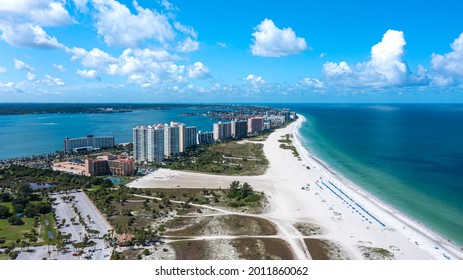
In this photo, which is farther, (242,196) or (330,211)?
(242,196)

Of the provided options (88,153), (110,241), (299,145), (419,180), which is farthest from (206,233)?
(299,145)

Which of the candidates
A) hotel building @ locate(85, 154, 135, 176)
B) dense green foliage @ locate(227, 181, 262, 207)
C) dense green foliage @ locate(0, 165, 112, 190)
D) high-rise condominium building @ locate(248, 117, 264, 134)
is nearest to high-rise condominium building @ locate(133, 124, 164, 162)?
hotel building @ locate(85, 154, 135, 176)

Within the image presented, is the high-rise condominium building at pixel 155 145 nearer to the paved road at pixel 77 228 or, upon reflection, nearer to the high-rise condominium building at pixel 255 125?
the paved road at pixel 77 228

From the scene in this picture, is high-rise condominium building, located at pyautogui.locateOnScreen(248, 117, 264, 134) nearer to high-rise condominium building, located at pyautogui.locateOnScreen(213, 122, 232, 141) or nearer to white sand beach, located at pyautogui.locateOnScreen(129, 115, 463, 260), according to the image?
high-rise condominium building, located at pyautogui.locateOnScreen(213, 122, 232, 141)

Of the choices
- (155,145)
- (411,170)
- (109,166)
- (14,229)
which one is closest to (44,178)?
(109,166)

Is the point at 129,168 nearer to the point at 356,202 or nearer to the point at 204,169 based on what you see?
the point at 204,169

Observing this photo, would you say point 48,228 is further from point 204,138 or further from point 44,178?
point 204,138
